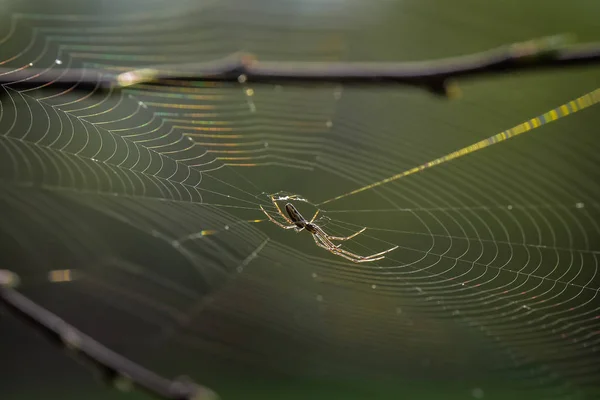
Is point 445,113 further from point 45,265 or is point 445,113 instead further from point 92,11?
point 45,265

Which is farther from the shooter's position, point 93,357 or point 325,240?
point 325,240

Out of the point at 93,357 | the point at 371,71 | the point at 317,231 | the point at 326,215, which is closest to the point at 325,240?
the point at 317,231

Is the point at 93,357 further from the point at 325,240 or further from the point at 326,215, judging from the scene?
the point at 326,215

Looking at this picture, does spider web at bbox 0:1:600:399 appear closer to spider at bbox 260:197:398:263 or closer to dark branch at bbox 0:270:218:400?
spider at bbox 260:197:398:263

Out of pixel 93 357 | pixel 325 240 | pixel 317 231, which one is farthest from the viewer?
pixel 325 240

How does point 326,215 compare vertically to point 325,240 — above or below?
above

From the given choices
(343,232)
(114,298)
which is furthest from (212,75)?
(114,298)

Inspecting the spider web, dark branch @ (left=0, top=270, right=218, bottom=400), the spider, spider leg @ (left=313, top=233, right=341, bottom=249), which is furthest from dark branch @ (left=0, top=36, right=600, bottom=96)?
the spider web

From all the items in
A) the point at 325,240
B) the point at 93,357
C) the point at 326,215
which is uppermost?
the point at 326,215
